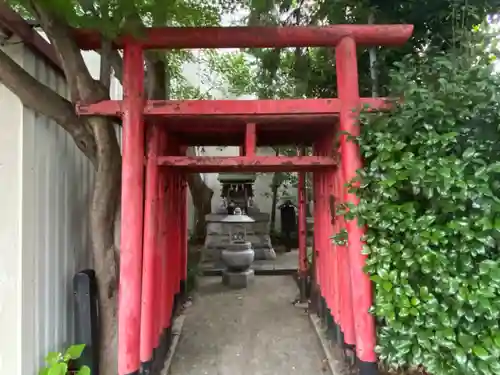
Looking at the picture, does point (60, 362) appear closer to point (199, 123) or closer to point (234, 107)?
point (199, 123)

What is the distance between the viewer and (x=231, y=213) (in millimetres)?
8875

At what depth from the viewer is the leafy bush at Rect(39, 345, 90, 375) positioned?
246 centimetres

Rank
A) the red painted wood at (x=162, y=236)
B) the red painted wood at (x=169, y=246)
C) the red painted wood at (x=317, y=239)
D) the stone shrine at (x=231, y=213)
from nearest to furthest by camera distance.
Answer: the red painted wood at (x=162, y=236) → the red painted wood at (x=169, y=246) → the red painted wood at (x=317, y=239) → the stone shrine at (x=231, y=213)

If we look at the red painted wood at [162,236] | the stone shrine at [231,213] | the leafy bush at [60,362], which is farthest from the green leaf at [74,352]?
the stone shrine at [231,213]

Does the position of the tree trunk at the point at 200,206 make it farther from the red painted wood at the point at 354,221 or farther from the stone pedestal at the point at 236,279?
the red painted wood at the point at 354,221

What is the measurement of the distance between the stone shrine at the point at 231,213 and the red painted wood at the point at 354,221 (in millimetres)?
5809

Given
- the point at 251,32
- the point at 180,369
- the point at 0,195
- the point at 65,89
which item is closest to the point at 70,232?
the point at 0,195

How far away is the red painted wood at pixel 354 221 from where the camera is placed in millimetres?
2510

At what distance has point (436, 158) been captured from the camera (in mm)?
2180

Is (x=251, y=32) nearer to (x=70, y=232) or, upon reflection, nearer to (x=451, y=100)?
(x=451, y=100)

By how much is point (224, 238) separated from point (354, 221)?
20.8ft

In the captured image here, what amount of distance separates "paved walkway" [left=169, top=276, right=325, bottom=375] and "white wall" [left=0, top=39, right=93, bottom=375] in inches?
45.6

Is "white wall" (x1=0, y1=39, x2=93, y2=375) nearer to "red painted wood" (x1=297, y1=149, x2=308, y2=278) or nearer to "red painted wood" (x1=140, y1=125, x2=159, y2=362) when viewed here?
"red painted wood" (x1=140, y1=125, x2=159, y2=362)

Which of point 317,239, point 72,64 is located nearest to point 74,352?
point 72,64
